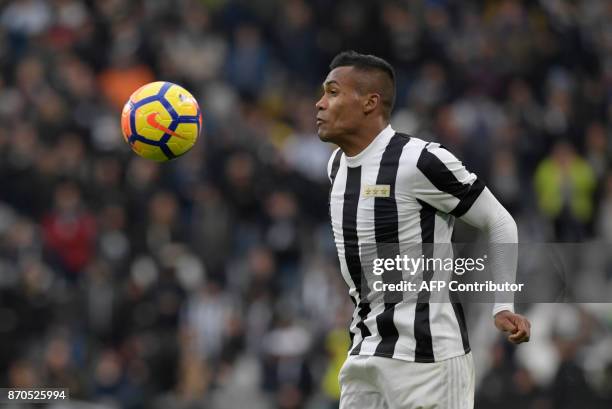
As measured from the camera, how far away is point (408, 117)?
15.3 m

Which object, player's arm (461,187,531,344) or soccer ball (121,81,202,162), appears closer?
player's arm (461,187,531,344)

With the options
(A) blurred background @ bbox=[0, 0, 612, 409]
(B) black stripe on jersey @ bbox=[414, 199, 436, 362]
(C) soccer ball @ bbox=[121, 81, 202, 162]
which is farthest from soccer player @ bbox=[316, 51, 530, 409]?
(A) blurred background @ bbox=[0, 0, 612, 409]

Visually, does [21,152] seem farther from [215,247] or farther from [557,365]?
[557,365]

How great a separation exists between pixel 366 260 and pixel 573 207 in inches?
339

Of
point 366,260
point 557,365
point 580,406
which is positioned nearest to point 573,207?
point 557,365

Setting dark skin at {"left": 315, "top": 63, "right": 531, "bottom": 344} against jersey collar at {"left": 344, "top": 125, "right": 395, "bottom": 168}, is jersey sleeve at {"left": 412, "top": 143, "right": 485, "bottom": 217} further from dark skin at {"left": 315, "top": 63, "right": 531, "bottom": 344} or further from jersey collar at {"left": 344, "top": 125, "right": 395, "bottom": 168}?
dark skin at {"left": 315, "top": 63, "right": 531, "bottom": 344}

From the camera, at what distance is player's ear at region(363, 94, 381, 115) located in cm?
639

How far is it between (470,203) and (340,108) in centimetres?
82

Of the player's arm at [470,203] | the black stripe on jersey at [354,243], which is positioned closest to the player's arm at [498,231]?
the player's arm at [470,203]

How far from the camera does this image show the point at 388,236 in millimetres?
6160

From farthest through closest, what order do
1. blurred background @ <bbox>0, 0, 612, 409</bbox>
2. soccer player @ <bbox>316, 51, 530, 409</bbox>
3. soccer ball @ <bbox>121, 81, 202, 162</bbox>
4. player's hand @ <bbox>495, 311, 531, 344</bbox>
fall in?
blurred background @ <bbox>0, 0, 612, 409</bbox> < soccer ball @ <bbox>121, 81, 202, 162</bbox> < soccer player @ <bbox>316, 51, 530, 409</bbox> < player's hand @ <bbox>495, 311, 531, 344</bbox>

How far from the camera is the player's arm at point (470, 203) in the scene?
6035 millimetres

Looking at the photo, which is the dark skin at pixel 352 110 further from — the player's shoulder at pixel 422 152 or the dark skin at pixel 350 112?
the player's shoulder at pixel 422 152

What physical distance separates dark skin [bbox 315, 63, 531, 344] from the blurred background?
365cm
